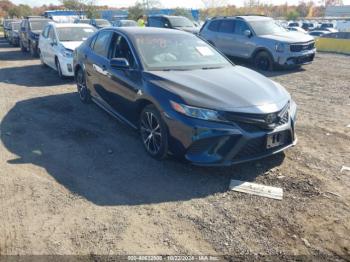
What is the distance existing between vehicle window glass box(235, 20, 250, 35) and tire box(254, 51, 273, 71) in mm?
1152

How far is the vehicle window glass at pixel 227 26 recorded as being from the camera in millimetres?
12734

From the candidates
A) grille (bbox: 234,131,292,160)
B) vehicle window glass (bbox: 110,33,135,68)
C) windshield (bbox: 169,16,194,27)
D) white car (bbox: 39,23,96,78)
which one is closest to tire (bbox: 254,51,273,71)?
white car (bbox: 39,23,96,78)

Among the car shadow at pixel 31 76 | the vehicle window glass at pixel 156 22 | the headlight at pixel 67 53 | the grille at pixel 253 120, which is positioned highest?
the vehicle window glass at pixel 156 22

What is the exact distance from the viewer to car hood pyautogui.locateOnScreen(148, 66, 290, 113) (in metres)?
4.02

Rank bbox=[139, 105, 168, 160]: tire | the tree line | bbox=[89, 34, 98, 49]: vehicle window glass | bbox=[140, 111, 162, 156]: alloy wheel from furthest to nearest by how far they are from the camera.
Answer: the tree line, bbox=[89, 34, 98, 49]: vehicle window glass, bbox=[140, 111, 162, 156]: alloy wheel, bbox=[139, 105, 168, 160]: tire

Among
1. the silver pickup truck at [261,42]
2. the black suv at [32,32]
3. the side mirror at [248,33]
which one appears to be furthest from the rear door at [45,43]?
the side mirror at [248,33]

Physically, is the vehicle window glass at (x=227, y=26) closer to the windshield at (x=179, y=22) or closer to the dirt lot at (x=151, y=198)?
the windshield at (x=179, y=22)

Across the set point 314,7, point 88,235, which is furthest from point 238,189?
point 314,7

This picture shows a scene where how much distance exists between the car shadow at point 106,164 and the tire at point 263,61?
23.1 ft

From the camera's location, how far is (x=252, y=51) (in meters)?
11.9

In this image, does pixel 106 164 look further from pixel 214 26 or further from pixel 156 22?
pixel 156 22

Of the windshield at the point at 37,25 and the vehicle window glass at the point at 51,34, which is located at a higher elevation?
the windshield at the point at 37,25

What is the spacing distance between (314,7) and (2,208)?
102987 millimetres

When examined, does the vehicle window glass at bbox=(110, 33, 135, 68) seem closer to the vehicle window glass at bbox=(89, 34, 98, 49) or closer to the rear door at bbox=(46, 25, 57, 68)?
the vehicle window glass at bbox=(89, 34, 98, 49)
